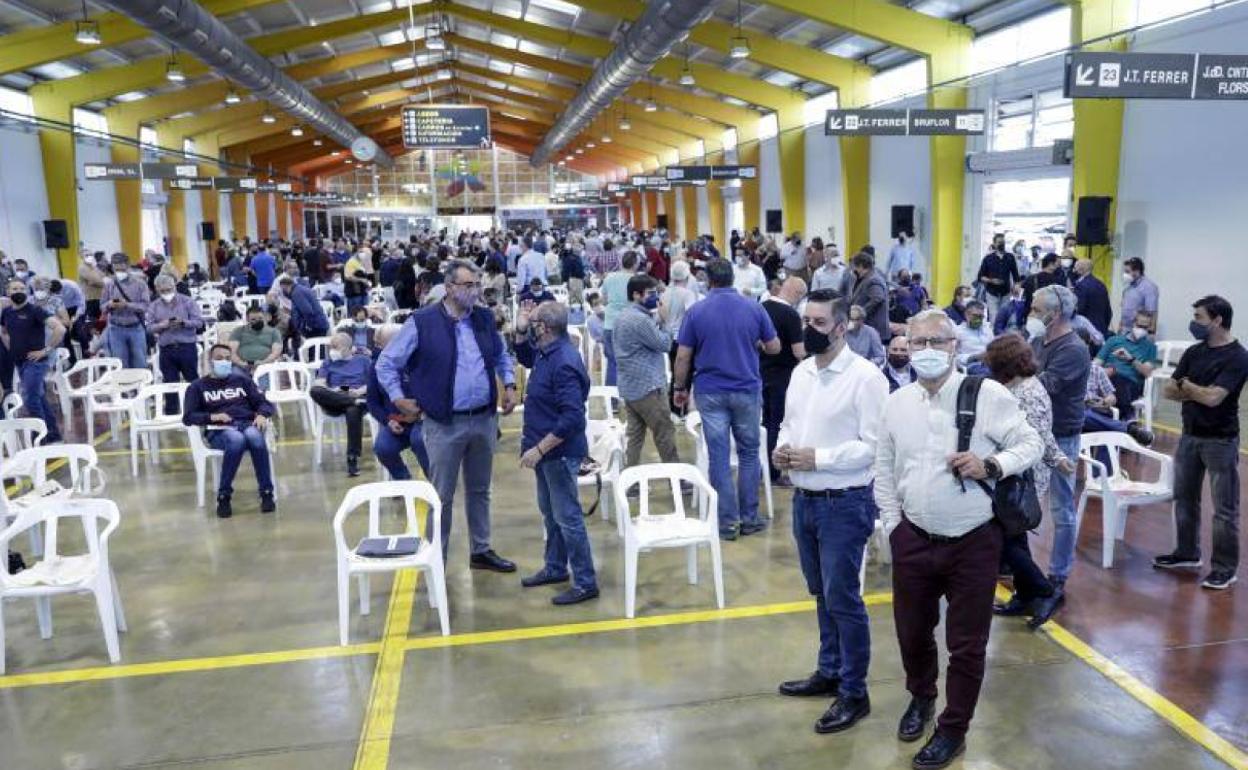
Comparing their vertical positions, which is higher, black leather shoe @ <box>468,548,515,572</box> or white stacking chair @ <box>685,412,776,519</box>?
white stacking chair @ <box>685,412,776,519</box>

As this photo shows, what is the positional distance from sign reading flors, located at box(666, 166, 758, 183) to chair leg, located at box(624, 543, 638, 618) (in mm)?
18520

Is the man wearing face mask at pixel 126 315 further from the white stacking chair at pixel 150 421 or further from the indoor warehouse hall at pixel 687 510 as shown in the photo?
the white stacking chair at pixel 150 421

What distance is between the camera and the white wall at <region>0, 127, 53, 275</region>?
1700cm

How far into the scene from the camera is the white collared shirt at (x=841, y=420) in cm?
322

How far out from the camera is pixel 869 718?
11.6ft

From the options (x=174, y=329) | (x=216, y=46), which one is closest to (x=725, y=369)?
(x=174, y=329)

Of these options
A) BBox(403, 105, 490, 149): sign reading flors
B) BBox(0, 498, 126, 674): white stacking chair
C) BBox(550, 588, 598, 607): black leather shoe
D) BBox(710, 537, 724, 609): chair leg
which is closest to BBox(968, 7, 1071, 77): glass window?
BBox(403, 105, 490, 149): sign reading flors

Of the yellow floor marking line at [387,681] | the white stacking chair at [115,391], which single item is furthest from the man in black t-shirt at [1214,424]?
the white stacking chair at [115,391]

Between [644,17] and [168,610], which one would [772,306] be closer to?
[168,610]

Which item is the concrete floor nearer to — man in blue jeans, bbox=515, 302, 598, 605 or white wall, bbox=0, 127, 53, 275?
man in blue jeans, bbox=515, 302, 598, 605

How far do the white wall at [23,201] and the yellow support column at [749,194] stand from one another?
1796 cm

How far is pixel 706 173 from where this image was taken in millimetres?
22031

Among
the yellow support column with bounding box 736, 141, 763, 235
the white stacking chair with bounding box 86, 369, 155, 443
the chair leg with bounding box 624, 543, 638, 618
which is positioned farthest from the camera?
the yellow support column with bounding box 736, 141, 763, 235

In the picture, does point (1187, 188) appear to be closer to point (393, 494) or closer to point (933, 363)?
point (933, 363)
